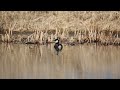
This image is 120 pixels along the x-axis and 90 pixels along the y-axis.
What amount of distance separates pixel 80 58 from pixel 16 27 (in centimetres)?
95

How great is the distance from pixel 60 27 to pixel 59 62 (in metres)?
0.56

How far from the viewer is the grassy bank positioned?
5.28 m

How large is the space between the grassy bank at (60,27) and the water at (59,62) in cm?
11

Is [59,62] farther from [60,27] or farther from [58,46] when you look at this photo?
[60,27]

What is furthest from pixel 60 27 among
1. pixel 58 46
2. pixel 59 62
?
pixel 59 62

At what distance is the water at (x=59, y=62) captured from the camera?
4793mm

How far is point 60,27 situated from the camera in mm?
5402

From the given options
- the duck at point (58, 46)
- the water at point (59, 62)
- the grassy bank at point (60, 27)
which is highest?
the grassy bank at point (60, 27)

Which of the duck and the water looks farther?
the duck

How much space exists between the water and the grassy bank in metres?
0.11

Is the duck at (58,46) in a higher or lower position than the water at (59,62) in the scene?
higher

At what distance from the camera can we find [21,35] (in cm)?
546
